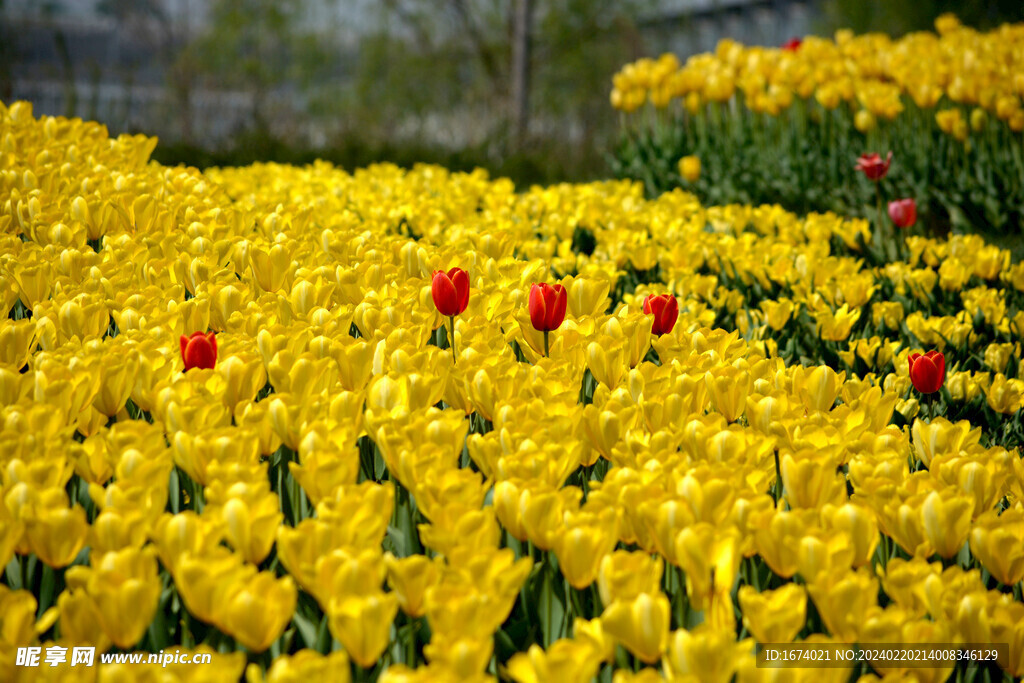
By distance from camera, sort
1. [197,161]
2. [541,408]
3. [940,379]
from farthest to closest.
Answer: [197,161] < [940,379] < [541,408]

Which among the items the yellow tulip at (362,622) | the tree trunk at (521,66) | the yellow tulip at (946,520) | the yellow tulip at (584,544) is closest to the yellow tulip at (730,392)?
the yellow tulip at (946,520)

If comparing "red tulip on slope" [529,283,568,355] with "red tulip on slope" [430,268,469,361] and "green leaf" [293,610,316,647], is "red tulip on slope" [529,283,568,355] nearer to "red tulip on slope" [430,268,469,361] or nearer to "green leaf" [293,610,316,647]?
"red tulip on slope" [430,268,469,361]

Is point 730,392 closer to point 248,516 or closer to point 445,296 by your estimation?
point 445,296

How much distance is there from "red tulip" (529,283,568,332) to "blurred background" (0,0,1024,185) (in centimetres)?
997

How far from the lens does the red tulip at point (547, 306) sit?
6.02ft

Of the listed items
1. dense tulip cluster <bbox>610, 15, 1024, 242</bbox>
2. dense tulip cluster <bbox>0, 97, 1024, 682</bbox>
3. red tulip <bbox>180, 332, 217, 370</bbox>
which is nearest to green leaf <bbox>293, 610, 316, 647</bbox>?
dense tulip cluster <bbox>0, 97, 1024, 682</bbox>

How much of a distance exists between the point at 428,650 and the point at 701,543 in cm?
36

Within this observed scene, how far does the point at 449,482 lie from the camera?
4.05ft

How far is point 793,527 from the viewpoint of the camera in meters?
1.17

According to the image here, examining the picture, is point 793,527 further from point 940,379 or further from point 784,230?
point 784,230

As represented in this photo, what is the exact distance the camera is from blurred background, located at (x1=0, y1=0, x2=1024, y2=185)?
13.5 meters

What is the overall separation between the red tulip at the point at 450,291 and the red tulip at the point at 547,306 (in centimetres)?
14

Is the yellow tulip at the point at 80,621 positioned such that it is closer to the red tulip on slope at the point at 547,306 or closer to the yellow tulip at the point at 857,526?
the yellow tulip at the point at 857,526

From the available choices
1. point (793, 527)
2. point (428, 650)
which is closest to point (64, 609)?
point (428, 650)
